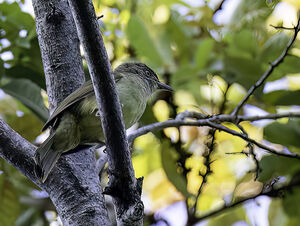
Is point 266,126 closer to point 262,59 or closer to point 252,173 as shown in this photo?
point 252,173

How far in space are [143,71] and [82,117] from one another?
84 cm

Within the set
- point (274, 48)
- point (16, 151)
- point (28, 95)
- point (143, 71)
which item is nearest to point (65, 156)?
point (16, 151)

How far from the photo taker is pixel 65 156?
295cm

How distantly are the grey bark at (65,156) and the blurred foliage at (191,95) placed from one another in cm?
33

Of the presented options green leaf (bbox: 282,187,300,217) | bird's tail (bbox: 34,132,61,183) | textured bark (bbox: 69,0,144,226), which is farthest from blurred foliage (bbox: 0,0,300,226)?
textured bark (bbox: 69,0,144,226)

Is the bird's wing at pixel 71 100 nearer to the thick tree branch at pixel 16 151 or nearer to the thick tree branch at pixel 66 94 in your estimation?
the thick tree branch at pixel 66 94

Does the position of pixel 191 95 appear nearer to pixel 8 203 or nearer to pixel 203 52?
pixel 203 52

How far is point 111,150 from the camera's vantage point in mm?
2170

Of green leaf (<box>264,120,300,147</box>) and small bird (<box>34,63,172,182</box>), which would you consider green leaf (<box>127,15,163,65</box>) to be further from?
green leaf (<box>264,120,300,147</box>)

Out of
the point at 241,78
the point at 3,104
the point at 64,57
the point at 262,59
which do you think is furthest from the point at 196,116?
the point at 3,104

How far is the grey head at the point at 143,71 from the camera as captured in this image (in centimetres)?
380

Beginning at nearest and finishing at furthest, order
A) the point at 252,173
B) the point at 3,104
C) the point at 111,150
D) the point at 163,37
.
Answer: the point at 111,150 < the point at 252,173 < the point at 163,37 < the point at 3,104

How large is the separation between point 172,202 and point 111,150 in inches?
60.5

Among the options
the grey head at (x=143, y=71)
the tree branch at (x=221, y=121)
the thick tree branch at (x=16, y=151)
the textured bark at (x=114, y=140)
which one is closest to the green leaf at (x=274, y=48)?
the tree branch at (x=221, y=121)
